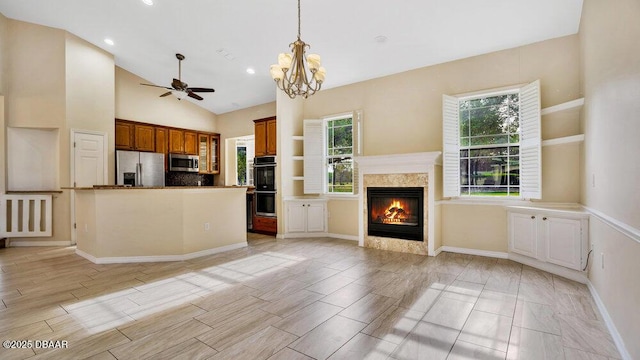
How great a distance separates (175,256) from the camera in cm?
437

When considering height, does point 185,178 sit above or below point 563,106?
below

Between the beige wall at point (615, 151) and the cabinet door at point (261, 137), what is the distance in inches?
218

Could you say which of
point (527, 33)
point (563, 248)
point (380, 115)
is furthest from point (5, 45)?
point (563, 248)

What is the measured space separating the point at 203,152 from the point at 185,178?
35.6 inches

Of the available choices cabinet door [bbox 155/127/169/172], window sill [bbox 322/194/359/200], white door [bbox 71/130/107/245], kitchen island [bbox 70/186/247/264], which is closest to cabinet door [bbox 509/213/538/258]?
window sill [bbox 322/194/359/200]

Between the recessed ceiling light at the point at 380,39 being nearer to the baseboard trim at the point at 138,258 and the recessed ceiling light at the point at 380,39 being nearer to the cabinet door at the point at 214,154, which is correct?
the baseboard trim at the point at 138,258

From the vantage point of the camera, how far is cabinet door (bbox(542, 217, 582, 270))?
3320mm

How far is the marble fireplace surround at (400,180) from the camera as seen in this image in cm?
460

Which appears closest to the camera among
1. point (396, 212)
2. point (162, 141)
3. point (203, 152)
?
point (396, 212)

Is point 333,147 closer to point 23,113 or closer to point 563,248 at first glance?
point 563,248

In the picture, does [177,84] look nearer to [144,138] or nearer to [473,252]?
[144,138]

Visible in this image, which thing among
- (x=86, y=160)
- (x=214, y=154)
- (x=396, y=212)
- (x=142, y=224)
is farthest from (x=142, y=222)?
(x=214, y=154)

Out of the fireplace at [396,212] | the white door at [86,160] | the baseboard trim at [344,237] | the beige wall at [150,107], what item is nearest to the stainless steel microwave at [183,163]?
the beige wall at [150,107]

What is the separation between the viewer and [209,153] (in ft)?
27.5
